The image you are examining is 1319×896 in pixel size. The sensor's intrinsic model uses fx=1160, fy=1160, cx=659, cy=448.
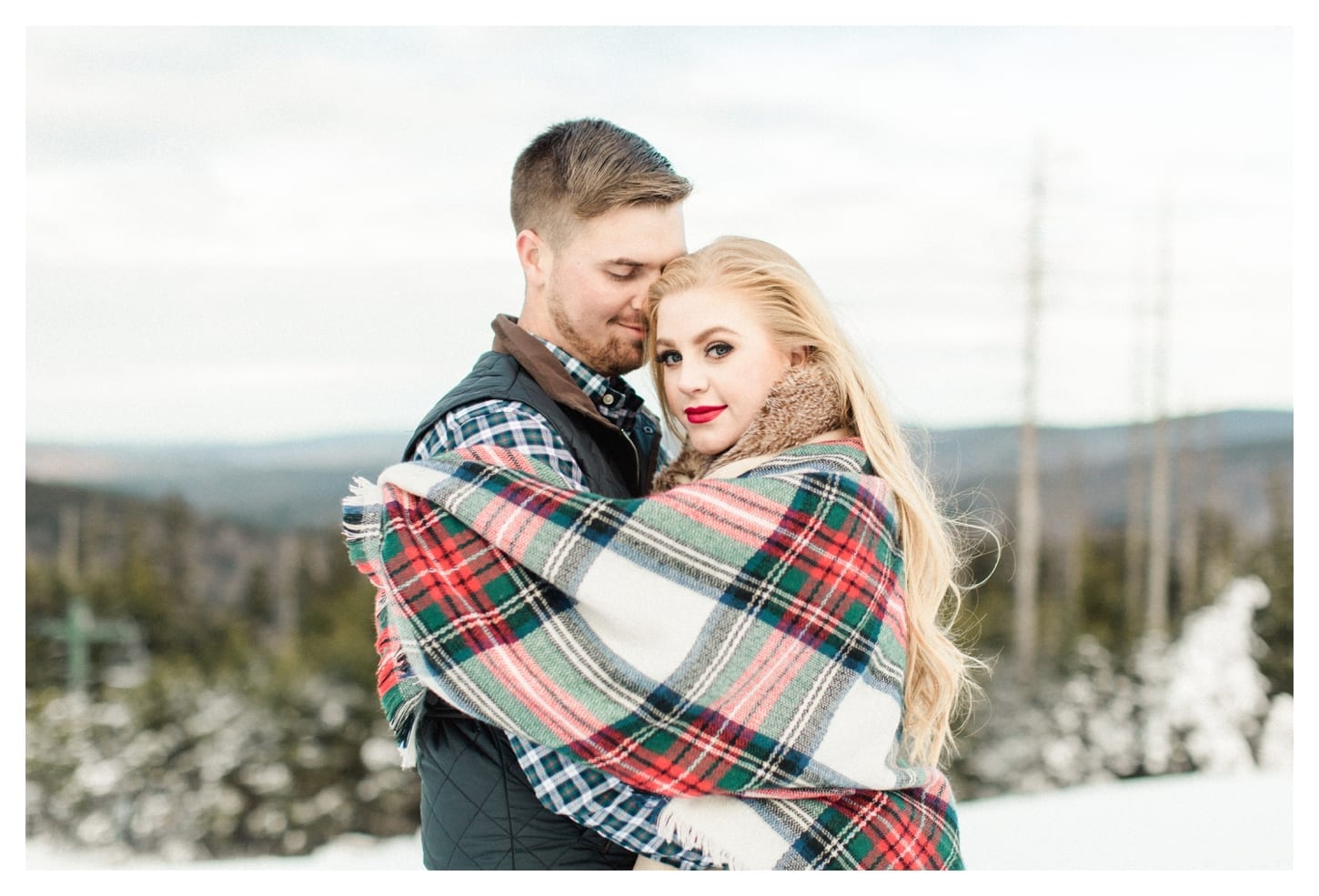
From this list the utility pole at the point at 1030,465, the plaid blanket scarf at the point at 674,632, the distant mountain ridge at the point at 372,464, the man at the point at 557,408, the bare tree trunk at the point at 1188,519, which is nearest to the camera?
the plaid blanket scarf at the point at 674,632

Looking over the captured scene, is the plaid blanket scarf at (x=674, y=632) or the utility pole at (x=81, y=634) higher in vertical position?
the plaid blanket scarf at (x=674, y=632)

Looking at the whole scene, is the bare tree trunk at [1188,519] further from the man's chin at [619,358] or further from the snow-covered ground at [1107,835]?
the man's chin at [619,358]

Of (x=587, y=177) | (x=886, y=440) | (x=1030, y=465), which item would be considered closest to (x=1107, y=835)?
(x=1030, y=465)

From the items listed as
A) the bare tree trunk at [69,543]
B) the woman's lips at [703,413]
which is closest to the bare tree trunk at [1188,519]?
the woman's lips at [703,413]

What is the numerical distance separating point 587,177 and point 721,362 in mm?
514

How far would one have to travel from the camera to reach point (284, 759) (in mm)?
5379

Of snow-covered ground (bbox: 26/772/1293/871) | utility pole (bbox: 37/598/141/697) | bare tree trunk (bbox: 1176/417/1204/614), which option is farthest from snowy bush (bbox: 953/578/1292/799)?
utility pole (bbox: 37/598/141/697)

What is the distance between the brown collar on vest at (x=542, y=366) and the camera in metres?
2.11

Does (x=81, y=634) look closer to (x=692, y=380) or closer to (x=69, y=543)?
(x=69, y=543)

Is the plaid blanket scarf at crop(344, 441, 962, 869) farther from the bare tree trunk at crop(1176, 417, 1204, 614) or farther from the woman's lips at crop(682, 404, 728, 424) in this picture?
the bare tree trunk at crop(1176, 417, 1204, 614)

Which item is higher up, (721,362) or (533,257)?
(533,257)

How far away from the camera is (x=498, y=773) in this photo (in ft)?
6.19

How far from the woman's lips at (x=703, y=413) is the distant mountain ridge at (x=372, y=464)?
145 inches

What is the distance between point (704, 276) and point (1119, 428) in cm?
555
